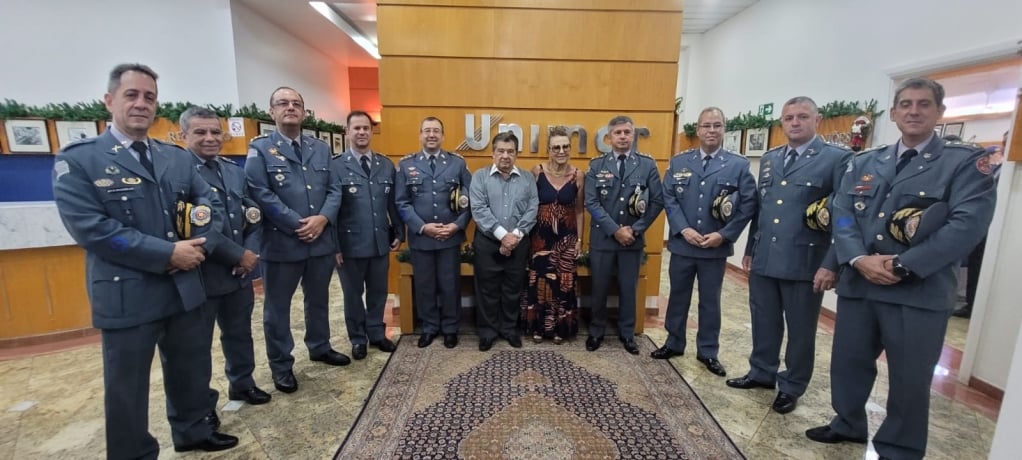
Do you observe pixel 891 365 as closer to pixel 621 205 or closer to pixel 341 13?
pixel 621 205

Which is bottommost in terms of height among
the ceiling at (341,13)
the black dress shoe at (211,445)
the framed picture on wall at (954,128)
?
the black dress shoe at (211,445)

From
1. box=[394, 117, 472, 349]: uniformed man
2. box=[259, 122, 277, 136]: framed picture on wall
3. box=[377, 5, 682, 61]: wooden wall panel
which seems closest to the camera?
box=[394, 117, 472, 349]: uniformed man

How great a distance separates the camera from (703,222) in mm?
2859

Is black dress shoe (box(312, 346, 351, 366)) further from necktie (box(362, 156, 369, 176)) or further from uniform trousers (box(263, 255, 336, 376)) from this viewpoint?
necktie (box(362, 156, 369, 176))

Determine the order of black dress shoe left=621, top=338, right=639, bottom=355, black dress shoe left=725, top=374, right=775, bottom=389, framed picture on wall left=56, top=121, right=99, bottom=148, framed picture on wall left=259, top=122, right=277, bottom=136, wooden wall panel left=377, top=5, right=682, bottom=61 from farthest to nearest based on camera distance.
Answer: framed picture on wall left=259, top=122, right=277, bottom=136 → framed picture on wall left=56, top=121, right=99, bottom=148 → wooden wall panel left=377, top=5, right=682, bottom=61 → black dress shoe left=621, top=338, right=639, bottom=355 → black dress shoe left=725, top=374, right=775, bottom=389

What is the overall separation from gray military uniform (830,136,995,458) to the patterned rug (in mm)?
720

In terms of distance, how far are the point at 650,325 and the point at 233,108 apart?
18.9 ft

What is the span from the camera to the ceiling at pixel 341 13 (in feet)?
19.2

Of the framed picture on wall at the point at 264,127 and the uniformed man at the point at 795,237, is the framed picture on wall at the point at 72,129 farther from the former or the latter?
the uniformed man at the point at 795,237

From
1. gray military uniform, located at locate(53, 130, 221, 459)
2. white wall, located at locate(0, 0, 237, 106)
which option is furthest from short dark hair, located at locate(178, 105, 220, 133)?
white wall, located at locate(0, 0, 237, 106)

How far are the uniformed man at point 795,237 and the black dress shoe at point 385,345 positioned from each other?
2624mm

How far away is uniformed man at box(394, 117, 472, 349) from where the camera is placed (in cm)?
309

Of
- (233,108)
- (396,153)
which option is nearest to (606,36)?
(396,153)

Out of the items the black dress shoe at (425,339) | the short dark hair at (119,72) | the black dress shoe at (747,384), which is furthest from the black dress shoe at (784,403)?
the short dark hair at (119,72)
